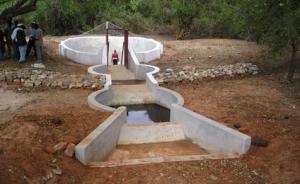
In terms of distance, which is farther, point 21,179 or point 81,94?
point 81,94

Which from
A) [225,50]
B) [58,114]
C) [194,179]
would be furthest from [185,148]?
[225,50]

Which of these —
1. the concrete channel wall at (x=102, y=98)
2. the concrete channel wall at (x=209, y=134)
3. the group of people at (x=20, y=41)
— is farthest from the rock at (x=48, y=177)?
the group of people at (x=20, y=41)

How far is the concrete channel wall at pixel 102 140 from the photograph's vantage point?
325 inches

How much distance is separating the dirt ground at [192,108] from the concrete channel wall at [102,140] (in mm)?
253

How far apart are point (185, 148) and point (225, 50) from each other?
31.9 feet

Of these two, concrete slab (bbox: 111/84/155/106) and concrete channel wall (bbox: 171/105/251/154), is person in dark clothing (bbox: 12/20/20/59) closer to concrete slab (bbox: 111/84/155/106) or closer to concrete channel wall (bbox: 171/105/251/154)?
concrete slab (bbox: 111/84/155/106)

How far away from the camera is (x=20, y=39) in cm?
1459

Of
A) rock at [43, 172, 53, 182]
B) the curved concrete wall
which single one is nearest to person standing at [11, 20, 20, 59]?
the curved concrete wall

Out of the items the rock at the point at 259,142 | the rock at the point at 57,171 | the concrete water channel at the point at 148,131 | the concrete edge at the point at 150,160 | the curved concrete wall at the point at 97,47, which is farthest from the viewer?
the curved concrete wall at the point at 97,47

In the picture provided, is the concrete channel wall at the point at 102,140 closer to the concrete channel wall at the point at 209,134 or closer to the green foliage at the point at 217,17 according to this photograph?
the concrete channel wall at the point at 209,134

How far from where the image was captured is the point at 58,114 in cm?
1021

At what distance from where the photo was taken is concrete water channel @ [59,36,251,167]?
351 inches

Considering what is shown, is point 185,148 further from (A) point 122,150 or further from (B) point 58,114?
(B) point 58,114

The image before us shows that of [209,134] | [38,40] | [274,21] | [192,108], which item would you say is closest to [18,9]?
[38,40]
